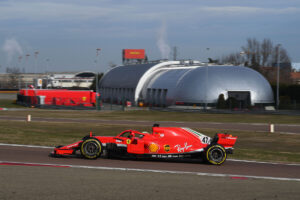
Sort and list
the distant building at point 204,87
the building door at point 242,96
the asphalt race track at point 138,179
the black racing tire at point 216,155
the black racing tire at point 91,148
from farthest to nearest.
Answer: the distant building at point 204,87, the building door at point 242,96, the black racing tire at point 216,155, the black racing tire at point 91,148, the asphalt race track at point 138,179

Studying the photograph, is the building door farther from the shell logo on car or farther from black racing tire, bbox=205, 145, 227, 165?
the shell logo on car

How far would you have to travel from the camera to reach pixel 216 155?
15.4 meters

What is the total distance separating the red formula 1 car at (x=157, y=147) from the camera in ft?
49.9

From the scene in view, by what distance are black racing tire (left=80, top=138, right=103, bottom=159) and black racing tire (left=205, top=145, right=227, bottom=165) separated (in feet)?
12.4

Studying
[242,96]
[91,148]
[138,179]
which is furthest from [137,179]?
[242,96]

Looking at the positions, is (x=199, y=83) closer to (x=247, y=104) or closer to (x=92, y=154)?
(x=247, y=104)

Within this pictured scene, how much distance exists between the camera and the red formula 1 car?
15211 mm

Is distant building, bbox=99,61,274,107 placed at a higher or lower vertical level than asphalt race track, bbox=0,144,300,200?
higher

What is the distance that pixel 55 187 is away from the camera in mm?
10336

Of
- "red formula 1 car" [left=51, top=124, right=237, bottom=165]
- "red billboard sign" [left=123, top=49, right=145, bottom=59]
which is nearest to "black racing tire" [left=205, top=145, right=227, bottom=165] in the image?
"red formula 1 car" [left=51, top=124, right=237, bottom=165]

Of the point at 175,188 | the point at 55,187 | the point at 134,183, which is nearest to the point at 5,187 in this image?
the point at 55,187

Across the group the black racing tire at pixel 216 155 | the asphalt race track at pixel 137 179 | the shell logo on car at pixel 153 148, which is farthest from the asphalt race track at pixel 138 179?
the shell logo on car at pixel 153 148

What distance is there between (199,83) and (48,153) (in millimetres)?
53940

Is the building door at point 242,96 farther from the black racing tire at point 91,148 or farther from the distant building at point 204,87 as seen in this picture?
the black racing tire at point 91,148
